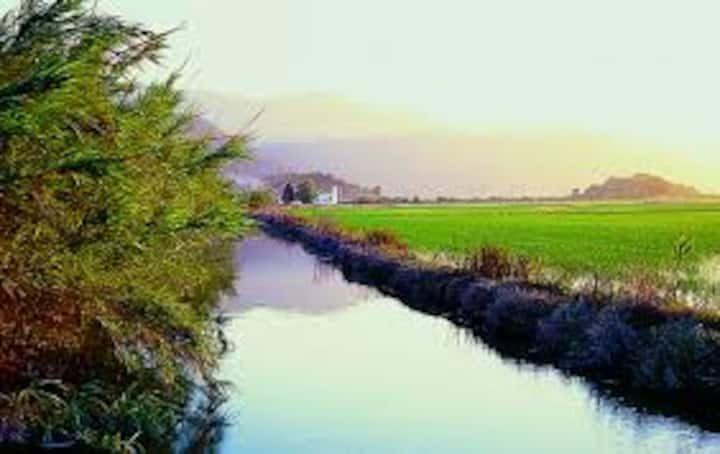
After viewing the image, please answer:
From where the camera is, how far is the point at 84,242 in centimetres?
1891

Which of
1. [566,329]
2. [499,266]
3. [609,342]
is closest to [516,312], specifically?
[566,329]

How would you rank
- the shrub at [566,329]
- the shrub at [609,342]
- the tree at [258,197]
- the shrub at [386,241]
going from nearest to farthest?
the shrub at [609,342] → the shrub at [566,329] → the tree at [258,197] → the shrub at [386,241]

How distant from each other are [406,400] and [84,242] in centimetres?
824

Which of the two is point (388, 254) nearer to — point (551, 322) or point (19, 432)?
point (551, 322)

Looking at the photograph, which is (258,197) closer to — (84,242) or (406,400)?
(406,400)

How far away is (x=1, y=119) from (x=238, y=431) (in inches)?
287

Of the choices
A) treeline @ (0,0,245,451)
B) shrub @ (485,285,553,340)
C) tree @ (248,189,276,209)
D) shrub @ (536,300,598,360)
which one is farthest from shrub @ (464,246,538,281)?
treeline @ (0,0,245,451)

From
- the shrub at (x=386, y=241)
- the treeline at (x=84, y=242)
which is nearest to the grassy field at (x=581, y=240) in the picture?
the shrub at (x=386, y=241)

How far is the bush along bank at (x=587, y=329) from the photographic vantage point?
80.3 feet

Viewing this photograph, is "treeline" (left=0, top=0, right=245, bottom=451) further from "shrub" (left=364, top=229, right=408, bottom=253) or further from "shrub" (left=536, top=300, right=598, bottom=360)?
"shrub" (left=364, top=229, right=408, bottom=253)

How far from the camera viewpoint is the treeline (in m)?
17.6

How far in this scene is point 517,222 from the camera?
10169 centimetres

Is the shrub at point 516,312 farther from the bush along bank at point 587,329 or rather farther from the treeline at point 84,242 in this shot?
the treeline at point 84,242

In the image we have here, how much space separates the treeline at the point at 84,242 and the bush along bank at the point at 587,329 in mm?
8667
